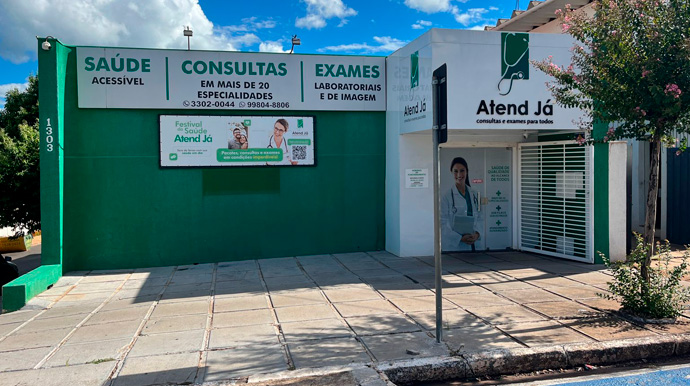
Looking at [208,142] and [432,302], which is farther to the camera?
[208,142]

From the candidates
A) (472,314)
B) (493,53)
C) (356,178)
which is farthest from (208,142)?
(472,314)

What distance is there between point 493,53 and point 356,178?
408cm

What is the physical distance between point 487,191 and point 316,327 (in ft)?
21.3

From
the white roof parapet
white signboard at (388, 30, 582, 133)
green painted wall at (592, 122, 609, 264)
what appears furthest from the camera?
the white roof parapet

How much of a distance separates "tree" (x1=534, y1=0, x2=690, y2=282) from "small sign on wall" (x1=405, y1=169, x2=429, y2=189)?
4550 mm

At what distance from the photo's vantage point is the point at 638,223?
45.3 feet

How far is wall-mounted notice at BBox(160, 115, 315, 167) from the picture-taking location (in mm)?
10711

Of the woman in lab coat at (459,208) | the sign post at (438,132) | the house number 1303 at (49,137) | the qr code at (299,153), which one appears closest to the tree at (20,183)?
the house number 1303 at (49,137)

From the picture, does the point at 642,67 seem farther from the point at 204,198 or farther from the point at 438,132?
the point at 204,198

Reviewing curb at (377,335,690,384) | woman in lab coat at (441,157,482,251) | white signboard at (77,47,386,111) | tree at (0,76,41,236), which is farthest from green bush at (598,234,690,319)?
tree at (0,76,41,236)

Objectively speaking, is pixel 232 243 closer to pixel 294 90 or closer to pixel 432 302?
pixel 294 90

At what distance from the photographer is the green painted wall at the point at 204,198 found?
10.4m

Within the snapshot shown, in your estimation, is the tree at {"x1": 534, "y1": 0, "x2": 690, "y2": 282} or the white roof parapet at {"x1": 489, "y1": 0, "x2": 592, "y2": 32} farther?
the white roof parapet at {"x1": 489, "y1": 0, "x2": 592, "y2": 32}

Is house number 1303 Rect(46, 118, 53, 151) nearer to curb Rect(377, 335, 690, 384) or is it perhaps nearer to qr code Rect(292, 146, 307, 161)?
qr code Rect(292, 146, 307, 161)
